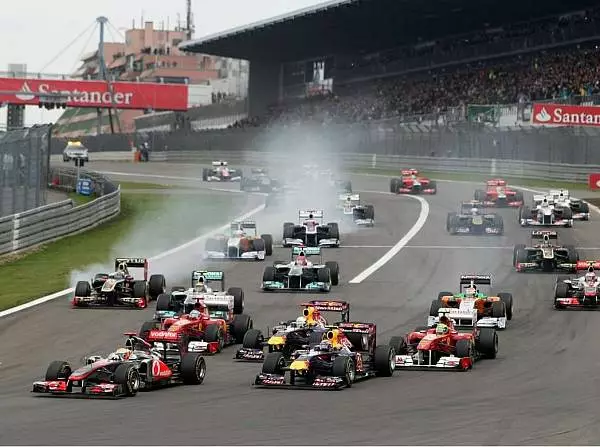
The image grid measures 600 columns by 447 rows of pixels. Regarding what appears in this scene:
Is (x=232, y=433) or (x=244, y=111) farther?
(x=244, y=111)

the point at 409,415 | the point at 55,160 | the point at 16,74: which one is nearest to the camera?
the point at 409,415

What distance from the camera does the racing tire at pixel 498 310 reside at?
82.2 ft

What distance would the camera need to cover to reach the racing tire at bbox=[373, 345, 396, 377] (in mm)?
19656

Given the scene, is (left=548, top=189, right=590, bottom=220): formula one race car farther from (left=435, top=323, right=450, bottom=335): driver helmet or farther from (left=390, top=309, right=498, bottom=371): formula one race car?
(left=435, top=323, right=450, bottom=335): driver helmet

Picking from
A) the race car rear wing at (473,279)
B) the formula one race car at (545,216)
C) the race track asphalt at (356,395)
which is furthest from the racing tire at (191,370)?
the formula one race car at (545,216)

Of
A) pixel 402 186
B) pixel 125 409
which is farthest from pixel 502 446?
pixel 402 186

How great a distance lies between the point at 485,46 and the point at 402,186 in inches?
970

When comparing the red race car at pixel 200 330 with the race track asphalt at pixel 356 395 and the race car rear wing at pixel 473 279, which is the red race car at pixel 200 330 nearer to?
the race track asphalt at pixel 356 395

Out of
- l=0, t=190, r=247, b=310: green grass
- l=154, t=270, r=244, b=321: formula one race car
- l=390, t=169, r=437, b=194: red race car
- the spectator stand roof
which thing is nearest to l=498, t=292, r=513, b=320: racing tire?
l=154, t=270, r=244, b=321: formula one race car

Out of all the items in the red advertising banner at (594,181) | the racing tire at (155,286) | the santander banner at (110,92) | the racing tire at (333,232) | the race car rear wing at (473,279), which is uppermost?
the santander banner at (110,92)

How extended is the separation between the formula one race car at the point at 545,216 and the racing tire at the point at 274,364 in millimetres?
26757

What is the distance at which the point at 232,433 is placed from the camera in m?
14.7

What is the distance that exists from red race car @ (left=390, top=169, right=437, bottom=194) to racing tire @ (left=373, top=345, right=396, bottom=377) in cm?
4020

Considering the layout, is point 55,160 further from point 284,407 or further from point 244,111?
point 284,407
